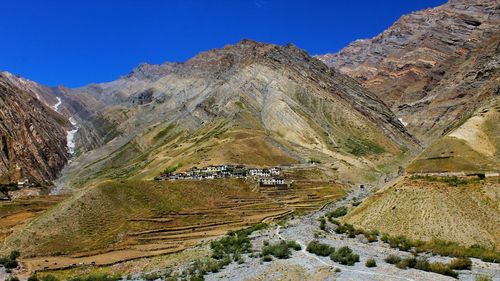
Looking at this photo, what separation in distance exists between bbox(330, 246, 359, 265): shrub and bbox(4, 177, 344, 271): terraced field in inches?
1404

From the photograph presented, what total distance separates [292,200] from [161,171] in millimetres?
68669

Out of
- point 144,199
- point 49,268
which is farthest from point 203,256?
point 144,199

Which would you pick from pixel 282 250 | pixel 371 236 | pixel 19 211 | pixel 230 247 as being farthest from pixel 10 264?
pixel 19 211

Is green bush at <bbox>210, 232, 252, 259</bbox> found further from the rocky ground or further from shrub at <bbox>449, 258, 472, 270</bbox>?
shrub at <bbox>449, 258, 472, 270</bbox>

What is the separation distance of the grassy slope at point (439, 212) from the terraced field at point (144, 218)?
33146 millimetres

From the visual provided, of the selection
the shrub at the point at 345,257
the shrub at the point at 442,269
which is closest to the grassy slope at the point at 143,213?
the shrub at the point at 345,257

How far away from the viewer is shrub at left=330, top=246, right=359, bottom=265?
48.0 meters

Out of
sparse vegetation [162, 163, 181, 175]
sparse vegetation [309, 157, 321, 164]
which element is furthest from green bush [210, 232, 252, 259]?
sparse vegetation [309, 157, 321, 164]

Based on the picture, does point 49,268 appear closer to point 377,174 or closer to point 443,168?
point 443,168

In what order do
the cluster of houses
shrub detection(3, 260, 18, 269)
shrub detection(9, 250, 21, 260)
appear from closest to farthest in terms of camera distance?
shrub detection(3, 260, 18, 269) < shrub detection(9, 250, 21, 260) < the cluster of houses

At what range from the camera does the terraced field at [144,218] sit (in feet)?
270

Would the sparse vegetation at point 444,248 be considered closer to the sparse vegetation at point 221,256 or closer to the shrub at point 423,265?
the shrub at point 423,265

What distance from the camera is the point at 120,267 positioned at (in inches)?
2761

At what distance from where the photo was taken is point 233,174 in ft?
503
